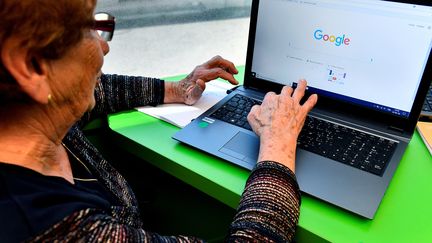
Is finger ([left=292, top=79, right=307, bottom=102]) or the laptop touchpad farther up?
finger ([left=292, top=79, right=307, bottom=102])

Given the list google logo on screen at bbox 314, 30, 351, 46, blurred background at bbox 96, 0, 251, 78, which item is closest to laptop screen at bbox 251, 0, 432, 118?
google logo on screen at bbox 314, 30, 351, 46

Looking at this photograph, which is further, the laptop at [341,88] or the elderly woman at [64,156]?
the laptop at [341,88]

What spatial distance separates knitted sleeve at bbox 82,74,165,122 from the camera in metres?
1.00

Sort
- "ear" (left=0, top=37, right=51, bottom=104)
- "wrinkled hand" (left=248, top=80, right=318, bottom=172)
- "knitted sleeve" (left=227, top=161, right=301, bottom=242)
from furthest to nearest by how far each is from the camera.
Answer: "wrinkled hand" (left=248, top=80, right=318, bottom=172)
"knitted sleeve" (left=227, top=161, right=301, bottom=242)
"ear" (left=0, top=37, right=51, bottom=104)

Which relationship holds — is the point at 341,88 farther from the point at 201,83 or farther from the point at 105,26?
the point at 105,26

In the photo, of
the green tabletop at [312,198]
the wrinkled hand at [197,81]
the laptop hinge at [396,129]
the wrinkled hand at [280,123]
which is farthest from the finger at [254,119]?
the laptop hinge at [396,129]

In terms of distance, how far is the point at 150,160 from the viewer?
2.89 ft

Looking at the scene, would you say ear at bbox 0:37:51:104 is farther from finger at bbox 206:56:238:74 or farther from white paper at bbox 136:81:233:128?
finger at bbox 206:56:238:74

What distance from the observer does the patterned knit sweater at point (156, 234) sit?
1.74 ft

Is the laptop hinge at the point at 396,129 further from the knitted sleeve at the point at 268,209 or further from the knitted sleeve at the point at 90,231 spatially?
the knitted sleeve at the point at 90,231

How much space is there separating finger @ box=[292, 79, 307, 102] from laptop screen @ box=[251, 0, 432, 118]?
6cm

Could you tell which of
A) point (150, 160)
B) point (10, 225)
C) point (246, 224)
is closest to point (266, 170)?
point (246, 224)

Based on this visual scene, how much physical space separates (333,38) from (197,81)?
0.37 meters

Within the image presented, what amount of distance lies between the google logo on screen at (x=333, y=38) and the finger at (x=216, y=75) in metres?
0.29
